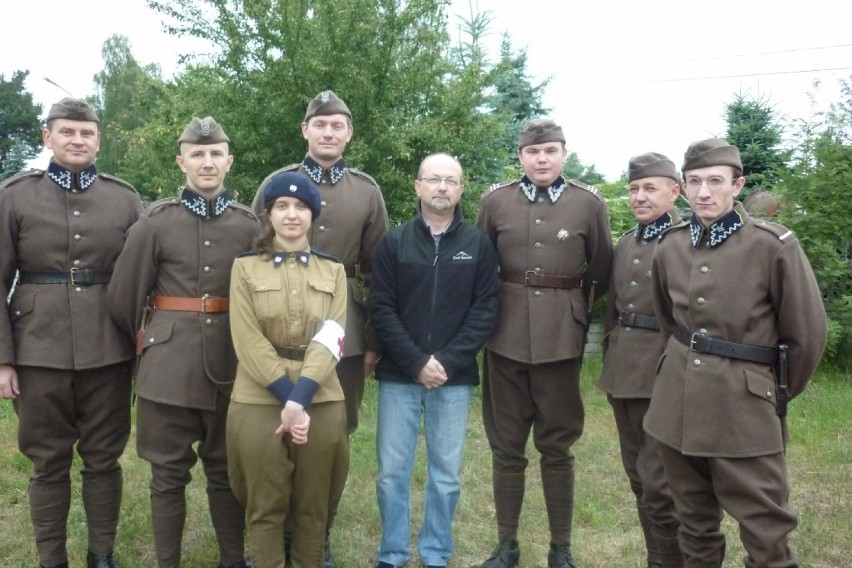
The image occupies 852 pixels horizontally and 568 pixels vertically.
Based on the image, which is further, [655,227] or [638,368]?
[655,227]

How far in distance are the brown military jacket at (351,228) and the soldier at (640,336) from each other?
1.15m

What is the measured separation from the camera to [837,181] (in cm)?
905

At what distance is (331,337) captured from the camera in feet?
11.5

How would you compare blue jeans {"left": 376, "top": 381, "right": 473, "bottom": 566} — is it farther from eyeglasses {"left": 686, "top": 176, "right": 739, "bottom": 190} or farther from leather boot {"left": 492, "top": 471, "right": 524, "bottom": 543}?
eyeglasses {"left": 686, "top": 176, "right": 739, "bottom": 190}

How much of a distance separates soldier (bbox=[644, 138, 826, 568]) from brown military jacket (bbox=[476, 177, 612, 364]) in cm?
81

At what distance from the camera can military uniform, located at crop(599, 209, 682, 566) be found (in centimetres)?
376

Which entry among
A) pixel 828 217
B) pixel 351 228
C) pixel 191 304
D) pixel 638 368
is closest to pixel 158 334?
pixel 191 304

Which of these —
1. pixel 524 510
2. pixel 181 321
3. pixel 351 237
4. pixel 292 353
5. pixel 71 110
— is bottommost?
pixel 524 510

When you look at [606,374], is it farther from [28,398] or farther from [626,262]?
[28,398]

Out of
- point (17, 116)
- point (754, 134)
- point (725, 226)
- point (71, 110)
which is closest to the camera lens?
point (725, 226)

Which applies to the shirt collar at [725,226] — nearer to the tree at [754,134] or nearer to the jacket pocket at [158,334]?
the jacket pocket at [158,334]

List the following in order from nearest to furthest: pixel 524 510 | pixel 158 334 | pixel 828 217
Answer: pixel 158 334, pixel 524 510, pixel 828 217

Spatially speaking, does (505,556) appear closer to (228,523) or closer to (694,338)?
(228,523)

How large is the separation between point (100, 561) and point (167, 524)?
0.54 meters
